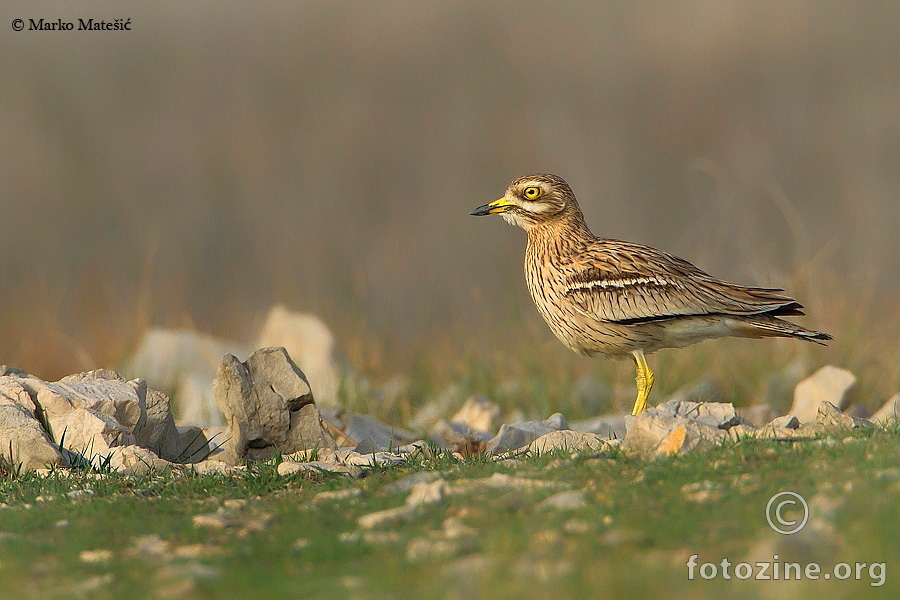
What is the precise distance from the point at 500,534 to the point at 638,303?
4057 millimetres

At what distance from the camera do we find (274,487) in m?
5.25

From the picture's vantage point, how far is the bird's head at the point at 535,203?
8484 millimetres

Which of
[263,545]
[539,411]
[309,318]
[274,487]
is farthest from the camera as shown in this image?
[309,318]

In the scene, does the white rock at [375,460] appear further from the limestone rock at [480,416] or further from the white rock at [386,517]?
the limestone rock at [480,416]

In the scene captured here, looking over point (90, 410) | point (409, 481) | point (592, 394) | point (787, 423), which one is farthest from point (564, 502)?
point (592, 394)

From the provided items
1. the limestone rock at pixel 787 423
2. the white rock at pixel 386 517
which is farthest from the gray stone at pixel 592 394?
the white rock at pixel 386 517

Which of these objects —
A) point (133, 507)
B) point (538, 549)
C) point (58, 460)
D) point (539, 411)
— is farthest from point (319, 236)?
point (538, 549)

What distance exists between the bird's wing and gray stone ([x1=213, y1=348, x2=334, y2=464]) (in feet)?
6.42

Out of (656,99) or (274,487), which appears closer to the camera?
(274,487)

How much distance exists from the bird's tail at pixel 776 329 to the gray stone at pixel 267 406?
274cm

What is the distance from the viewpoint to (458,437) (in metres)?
7.63

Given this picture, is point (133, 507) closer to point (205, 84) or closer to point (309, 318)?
point (309, 318)

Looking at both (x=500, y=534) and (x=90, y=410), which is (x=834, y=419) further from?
(x=90, y=410)

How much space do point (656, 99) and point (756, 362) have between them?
988 centimetres
